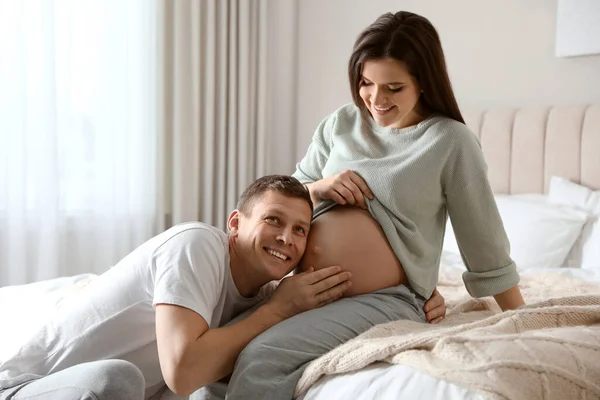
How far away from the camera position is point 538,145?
3.13 m

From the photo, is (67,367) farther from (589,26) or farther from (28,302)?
(589,26)

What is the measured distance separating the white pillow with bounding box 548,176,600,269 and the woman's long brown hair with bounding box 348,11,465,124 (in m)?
1.28

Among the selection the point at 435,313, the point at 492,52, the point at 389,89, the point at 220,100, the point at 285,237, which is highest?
the point at 492,52

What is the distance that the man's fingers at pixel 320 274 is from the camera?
1.49 m

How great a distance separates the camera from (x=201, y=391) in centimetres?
135

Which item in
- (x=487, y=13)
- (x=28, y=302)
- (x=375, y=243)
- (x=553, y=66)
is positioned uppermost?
(x=487, y=13)

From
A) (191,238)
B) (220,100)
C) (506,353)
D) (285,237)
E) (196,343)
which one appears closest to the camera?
(506,353)

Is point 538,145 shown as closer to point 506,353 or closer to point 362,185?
point 362,185

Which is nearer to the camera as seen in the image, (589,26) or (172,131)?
(589,26)

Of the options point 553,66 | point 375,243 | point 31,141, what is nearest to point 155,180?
point 31,141

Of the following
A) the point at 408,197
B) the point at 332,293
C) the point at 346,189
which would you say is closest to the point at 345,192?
the point at 346,189

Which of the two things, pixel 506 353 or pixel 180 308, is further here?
pixel 180 308

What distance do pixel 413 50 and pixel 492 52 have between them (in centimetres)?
196

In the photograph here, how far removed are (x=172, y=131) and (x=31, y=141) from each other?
80cm
